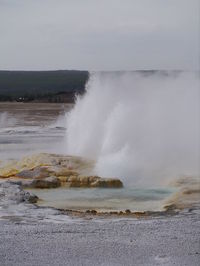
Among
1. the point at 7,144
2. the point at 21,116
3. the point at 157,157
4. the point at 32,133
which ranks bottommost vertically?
the point at 157,157

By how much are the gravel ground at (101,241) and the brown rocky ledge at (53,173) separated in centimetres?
414

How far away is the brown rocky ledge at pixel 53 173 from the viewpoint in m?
14.5

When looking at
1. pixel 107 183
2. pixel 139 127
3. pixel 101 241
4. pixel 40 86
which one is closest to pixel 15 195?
pixel 107 183

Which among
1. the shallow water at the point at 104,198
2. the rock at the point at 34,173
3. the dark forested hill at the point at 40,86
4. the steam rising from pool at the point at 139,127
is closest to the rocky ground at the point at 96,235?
the shallow water at the point at 104,198

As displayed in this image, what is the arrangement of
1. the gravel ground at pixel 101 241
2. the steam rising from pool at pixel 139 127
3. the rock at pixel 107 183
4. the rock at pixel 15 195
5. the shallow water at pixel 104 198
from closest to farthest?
the gravel ground at pixel 101 241 < the shallow water at pixel 104 198 < the rock at pixel 15 195 < the rock at pixel 107 183 < the steam rising from pool at pixel 139 127

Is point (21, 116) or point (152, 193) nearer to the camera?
point (152, 193)

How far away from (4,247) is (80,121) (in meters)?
17.0

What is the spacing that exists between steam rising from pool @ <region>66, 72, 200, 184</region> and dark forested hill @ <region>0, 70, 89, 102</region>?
40334 mm

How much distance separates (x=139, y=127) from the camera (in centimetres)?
2161

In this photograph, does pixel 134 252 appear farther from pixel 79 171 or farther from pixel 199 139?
pixel 199 139

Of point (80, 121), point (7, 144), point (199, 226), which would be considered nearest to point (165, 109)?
point (80, 121)

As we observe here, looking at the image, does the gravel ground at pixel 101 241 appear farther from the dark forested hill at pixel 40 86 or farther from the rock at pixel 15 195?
the dark forested hill at pixel 40 86

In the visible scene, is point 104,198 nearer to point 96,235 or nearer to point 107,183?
point 107,183

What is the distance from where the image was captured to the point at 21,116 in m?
47.8
